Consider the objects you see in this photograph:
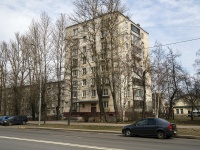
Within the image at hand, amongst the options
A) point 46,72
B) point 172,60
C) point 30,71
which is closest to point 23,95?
point 30,71

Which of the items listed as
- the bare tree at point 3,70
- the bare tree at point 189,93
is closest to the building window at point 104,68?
the bare tree at point 189,93

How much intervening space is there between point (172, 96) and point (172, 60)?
6.26m

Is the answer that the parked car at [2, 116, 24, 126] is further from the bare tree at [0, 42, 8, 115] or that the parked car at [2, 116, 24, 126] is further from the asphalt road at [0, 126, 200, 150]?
the asphalt road at [0, 126, 200, 150]

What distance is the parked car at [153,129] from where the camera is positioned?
17031 mm

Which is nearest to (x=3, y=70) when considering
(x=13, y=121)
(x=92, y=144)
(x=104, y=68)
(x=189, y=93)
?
(x=13, y=121)

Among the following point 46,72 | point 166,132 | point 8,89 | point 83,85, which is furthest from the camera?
point 83,85

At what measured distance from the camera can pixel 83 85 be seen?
200 ft

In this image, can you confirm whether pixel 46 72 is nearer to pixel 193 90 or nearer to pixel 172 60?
pixel 172 60

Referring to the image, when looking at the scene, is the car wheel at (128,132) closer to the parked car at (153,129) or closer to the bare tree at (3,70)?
the parked car at (153,129)

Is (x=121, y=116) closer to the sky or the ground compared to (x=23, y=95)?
closer to the ground

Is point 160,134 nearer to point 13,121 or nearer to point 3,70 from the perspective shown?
point 13,121

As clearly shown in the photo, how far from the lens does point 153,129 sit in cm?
1755

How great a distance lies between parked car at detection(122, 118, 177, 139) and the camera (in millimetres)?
17031

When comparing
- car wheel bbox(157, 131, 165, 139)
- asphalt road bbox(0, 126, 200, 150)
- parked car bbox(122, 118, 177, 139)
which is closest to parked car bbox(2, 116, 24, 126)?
asphalt road bbox(0, 126, 200, 150)
